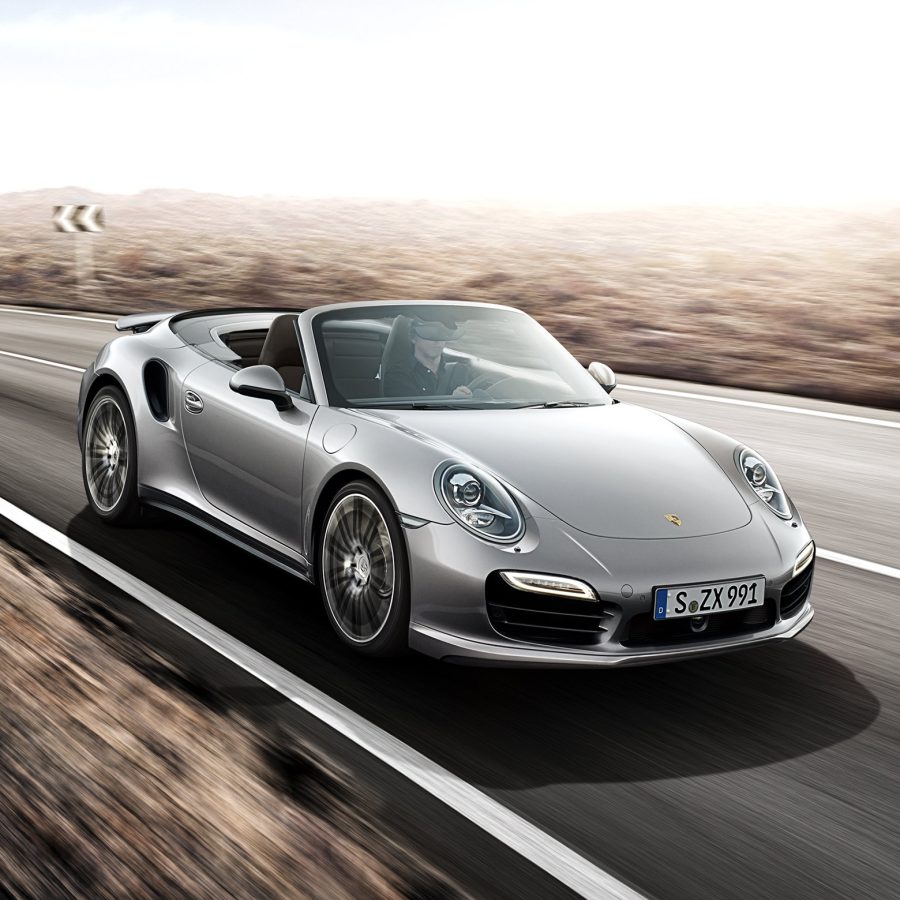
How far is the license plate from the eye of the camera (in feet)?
13.6

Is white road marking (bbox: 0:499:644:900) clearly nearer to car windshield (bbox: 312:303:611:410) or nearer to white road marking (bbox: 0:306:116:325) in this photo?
car windshield (bbox: 312:303:611:410)

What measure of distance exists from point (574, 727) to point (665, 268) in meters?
19.2

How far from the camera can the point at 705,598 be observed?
420 cm

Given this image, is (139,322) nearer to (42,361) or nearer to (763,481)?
(763,481)

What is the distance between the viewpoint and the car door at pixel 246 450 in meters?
5.11

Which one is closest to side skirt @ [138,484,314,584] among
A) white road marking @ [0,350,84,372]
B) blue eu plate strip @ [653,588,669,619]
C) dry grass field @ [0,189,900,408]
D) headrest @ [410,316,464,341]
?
headrest @ [410,316,464,341]

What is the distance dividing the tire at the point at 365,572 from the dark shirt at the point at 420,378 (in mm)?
804

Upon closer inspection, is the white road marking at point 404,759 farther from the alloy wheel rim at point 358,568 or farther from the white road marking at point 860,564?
the white road marking at point 860,564

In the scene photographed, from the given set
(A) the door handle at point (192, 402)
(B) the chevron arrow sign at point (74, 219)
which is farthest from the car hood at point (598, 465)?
(B) the chevron arrow sign at point (74, 219)

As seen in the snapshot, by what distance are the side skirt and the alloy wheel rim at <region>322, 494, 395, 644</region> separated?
0.23 metres

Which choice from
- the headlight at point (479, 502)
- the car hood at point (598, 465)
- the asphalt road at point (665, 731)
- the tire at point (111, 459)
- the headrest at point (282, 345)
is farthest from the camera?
the tire at point (111, 459)

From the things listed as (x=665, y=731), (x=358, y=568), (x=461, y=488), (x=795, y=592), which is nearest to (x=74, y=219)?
(x=358, y=568)

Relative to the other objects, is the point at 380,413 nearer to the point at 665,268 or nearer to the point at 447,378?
the point at 447,378

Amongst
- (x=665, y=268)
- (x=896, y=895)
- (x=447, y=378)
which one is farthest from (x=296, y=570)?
(x=665, y=268)
